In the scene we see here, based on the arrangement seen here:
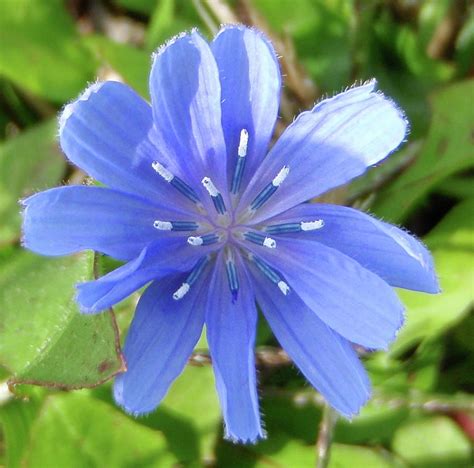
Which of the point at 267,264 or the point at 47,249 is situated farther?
the point at 267,264

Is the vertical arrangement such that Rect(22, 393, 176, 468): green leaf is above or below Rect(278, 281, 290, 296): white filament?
below

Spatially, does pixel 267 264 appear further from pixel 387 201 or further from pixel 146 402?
pixel 387 201

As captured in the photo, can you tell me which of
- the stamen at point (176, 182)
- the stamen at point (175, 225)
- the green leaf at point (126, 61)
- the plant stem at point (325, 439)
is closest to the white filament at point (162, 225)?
the stamen at point (175, 225)

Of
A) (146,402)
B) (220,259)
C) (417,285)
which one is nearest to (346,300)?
(417,285)

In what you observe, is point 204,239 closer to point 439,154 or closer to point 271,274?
point 271,274

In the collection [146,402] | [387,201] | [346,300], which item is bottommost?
[387,201]

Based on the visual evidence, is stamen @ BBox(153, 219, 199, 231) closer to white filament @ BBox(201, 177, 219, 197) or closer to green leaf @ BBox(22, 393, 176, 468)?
white filament @ BBox(201, 177, 219, 197)

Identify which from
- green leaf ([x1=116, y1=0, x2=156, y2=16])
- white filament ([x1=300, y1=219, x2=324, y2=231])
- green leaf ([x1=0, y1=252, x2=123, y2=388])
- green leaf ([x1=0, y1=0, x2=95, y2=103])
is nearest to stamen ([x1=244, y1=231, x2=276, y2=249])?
white filament ([x1=300, y1=219, x2=324, y2=231])
